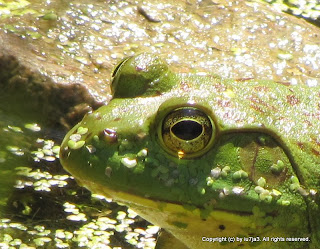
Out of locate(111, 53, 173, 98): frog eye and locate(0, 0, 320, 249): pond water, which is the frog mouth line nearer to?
locate(111, 53, 173, 98): frog eye

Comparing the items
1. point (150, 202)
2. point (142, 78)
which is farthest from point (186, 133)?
point (142, 78)

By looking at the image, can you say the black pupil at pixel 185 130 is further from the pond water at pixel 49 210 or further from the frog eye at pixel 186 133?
the pond water at pixel 49 210

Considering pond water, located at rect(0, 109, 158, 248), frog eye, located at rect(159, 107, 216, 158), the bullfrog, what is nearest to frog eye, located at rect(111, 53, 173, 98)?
the bullfrog

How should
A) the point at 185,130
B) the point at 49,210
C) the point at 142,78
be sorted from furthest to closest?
1. the point at 49,210
2. the point at 142,78
3. the point at 185,130

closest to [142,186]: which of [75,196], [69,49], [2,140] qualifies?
[75,196]

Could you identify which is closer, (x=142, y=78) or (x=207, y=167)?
(x=207, y=167)

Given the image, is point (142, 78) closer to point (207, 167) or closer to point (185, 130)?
point (185, 130)

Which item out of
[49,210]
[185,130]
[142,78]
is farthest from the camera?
[49,210]
